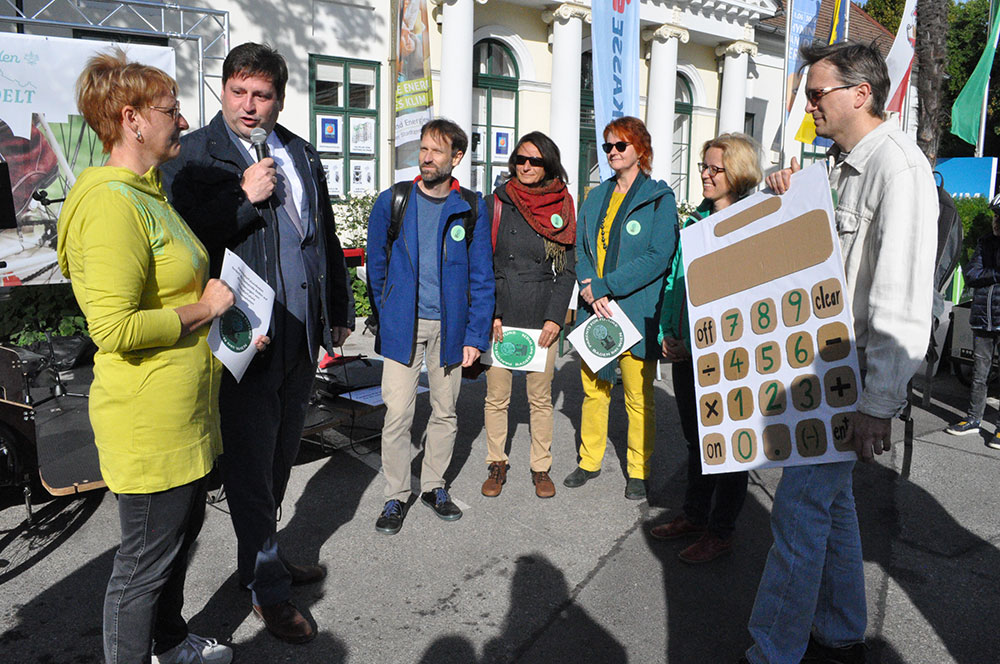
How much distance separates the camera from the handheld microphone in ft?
8.21

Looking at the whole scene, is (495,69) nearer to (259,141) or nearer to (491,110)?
(491,110)

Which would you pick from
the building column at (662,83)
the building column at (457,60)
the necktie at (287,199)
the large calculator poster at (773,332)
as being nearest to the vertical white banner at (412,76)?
the building column at (457,60)

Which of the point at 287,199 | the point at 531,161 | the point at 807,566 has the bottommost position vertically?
the point at 807,566

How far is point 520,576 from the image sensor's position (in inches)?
132

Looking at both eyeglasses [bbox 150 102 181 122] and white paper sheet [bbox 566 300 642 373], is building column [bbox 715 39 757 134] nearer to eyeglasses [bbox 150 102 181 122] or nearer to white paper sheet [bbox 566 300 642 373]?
white paper sheet [bbox 566 300 642 373]

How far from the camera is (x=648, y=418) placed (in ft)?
13.7

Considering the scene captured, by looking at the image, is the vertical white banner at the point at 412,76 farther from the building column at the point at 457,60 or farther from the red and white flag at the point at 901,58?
the red and white flag at the point at 901,58

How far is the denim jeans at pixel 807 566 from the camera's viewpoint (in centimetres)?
236

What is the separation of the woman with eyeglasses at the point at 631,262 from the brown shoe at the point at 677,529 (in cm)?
50

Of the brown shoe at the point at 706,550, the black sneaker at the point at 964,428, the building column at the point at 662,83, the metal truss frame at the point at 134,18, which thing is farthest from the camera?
the building column at the point at 662,83

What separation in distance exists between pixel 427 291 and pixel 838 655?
2428mm

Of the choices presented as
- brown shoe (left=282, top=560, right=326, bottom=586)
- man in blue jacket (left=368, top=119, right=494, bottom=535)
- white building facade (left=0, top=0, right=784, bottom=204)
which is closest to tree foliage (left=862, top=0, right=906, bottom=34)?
white building facade (left=0, top=0, right=784, bottom=204)

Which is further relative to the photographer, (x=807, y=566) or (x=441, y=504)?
(x=441, y=504)

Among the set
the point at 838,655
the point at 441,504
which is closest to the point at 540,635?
the point at 838,655
